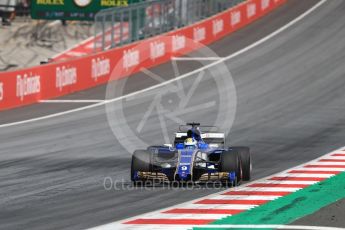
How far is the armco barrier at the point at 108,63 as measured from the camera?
3159 cm

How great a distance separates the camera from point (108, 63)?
122 feet

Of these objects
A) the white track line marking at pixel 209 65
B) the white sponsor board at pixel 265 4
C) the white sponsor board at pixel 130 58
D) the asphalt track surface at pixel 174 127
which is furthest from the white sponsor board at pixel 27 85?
the white sponsor board at pixel 265 4

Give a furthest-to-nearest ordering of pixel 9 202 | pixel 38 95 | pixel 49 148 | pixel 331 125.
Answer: pixel 38 95
pixel 331 125
pixel 49 148
pixel 9 202

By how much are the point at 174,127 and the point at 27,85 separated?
7.30 meters

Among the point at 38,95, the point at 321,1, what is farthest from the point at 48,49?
the point at 38,95

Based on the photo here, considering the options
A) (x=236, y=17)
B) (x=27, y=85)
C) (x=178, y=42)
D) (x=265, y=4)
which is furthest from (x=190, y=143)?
(x=265, y=4)

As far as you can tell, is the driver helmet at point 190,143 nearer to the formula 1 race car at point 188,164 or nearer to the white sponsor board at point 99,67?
the formula 1 race car at point 188,164

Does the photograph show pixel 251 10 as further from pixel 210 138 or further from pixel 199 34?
pixel 210 138

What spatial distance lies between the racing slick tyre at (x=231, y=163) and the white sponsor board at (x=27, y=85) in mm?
16246

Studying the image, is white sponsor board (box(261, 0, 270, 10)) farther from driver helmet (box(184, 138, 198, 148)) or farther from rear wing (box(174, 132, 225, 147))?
driver helmet (box(184, 138, 198, 148))

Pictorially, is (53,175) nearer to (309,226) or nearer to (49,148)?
(49,148)

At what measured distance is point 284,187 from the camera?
16.3 meters

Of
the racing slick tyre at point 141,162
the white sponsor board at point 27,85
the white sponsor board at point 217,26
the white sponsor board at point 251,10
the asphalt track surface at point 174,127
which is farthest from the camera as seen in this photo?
the white sponsor board at point 251,10

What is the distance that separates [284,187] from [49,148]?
7.83 metres
